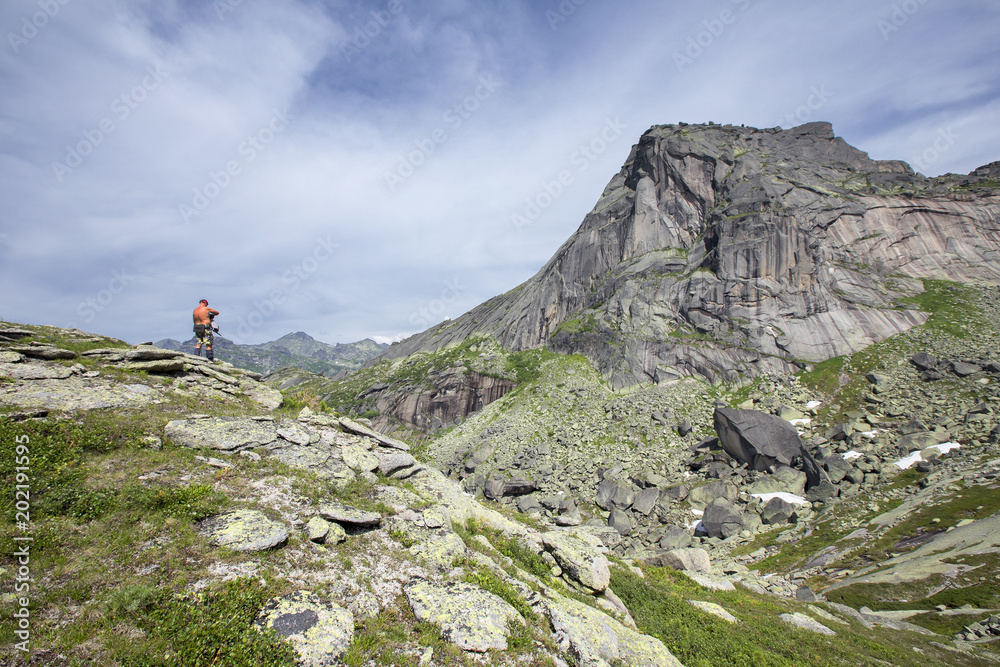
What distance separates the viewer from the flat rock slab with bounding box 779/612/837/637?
757 inches

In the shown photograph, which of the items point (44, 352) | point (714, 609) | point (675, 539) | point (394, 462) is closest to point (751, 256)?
point (675, 539)

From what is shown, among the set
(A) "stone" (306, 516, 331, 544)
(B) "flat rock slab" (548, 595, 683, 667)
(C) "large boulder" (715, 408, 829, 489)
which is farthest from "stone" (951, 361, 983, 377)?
(A) "stone" (306, 516, 331, 544)

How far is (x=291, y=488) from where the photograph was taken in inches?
492

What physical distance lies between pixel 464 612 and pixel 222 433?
10.5 m

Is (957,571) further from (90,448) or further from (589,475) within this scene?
(90,448)

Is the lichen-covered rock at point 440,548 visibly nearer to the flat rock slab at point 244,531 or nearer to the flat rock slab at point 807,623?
the flat rock slab at point 244,531

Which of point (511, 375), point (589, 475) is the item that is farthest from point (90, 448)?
point (511, 375)

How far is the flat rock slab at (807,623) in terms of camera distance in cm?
1923

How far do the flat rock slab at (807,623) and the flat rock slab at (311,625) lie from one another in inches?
881

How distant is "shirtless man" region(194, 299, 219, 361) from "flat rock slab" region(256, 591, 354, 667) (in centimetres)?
1927

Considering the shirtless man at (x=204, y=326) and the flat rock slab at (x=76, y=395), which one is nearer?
the flat rock slab at (x=76, y=395)

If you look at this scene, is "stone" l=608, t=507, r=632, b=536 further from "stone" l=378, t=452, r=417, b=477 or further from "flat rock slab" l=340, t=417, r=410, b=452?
"stone" l=378, t=452, r=417, b=477

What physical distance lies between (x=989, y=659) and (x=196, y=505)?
3596 centimetres

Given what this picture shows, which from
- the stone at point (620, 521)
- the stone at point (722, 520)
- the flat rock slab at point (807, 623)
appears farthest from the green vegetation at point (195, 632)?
Answer: the stone at point (722, 520)
